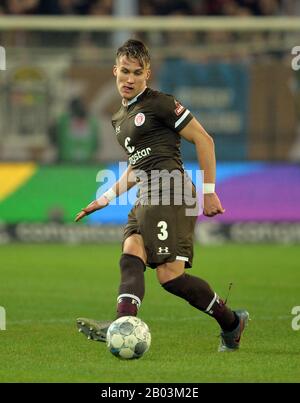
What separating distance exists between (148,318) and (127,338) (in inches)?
110

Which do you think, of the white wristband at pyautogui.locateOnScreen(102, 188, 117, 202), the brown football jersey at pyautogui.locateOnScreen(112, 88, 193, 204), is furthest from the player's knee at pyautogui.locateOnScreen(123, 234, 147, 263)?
Result: the white wristband at pyautogui.locateOnScreen(102, 188, 117, 202)

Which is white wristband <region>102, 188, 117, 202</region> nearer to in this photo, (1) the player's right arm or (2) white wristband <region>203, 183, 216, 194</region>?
(1) the player's right arm

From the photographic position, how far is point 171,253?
8.19 m

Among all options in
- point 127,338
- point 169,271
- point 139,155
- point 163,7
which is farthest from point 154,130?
point 163,7

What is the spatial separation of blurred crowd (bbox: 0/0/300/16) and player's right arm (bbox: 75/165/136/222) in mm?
12275

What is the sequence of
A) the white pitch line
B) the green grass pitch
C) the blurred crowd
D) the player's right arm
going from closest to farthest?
1. the green grass pitch
2. the player's right arm
3. the white pitch line
4. the blurred crowd

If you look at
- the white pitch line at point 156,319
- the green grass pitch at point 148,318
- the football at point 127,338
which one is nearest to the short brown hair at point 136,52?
the football at point 127,338

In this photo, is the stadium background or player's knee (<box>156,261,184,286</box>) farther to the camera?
the stadium background

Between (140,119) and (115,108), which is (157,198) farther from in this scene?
(115,108)

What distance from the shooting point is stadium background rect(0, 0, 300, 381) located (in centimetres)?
1834

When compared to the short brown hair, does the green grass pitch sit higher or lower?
lower

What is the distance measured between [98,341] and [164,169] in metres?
1.28
